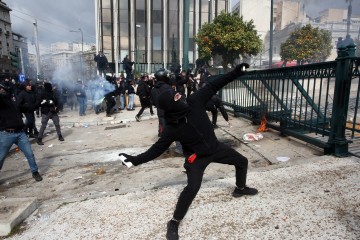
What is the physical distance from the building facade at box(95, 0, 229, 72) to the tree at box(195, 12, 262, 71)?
1014 centimetres

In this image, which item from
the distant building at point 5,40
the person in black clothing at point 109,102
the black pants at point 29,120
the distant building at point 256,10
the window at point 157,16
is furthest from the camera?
the distant building at point 256,10

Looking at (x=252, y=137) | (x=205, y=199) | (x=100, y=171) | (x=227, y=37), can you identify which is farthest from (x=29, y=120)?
(x=227, y=37)

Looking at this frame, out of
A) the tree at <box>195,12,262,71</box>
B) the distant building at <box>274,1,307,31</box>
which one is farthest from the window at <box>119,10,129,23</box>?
the distant building at <box>274,1,307,31</box>

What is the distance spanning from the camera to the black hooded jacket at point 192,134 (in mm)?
2607

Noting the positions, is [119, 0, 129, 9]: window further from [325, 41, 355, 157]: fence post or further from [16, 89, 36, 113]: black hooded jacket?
[325, 41, 355, 157]: fence post

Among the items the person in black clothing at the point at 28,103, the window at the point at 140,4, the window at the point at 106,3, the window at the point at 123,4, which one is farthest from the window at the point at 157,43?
the person in black clothing at the point at 28,103

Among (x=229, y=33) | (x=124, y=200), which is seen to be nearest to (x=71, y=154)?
(x=124, y=200)

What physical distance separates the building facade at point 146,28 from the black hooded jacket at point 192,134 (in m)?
28.0

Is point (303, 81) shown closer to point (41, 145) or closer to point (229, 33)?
point (41, 145)

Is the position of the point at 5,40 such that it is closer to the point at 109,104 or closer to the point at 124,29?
the point at 124,29

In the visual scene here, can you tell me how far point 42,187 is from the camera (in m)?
4.74

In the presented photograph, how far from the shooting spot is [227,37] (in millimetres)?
19141

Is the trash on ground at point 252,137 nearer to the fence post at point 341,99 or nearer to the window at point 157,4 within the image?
the fence post at point 341,99

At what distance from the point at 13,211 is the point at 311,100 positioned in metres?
5.18
